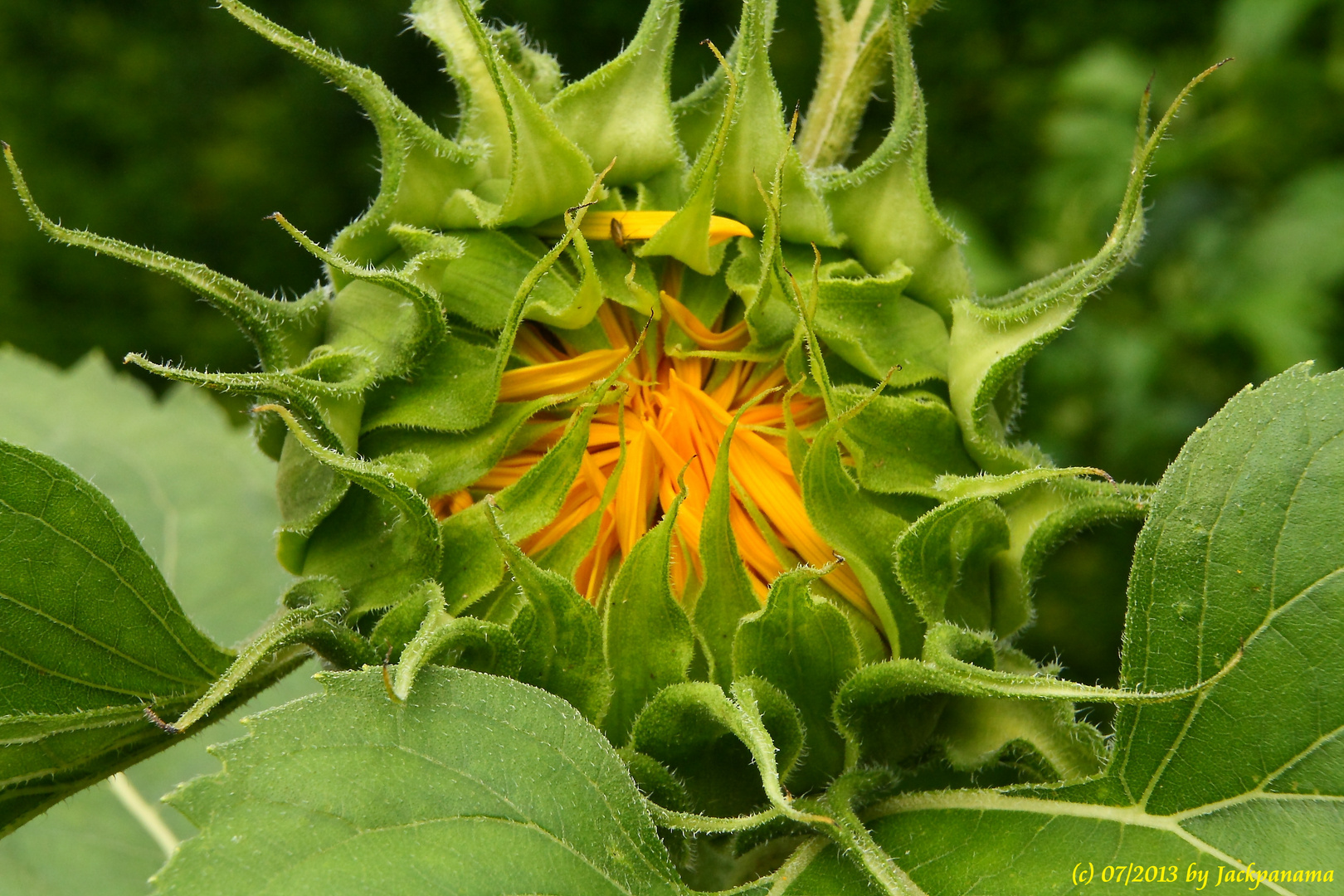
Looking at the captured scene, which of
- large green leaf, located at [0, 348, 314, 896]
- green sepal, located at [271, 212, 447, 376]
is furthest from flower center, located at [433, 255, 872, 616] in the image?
large green leaf, located at [0, 348, 314, 896]

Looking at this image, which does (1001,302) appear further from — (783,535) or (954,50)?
(954,50)

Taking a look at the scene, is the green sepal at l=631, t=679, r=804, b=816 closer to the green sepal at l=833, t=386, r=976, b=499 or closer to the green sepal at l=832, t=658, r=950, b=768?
the green sepal at l=832, t=658, r=950, b=768

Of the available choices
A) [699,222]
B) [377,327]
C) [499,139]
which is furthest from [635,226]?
Result: [377,327]

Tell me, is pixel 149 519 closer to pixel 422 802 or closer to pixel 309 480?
pixel 309 480

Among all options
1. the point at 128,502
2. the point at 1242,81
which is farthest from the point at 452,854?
the point at 1242,81

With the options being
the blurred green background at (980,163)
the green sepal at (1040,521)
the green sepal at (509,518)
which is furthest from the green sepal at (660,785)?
the blurred green background at (980,163)
